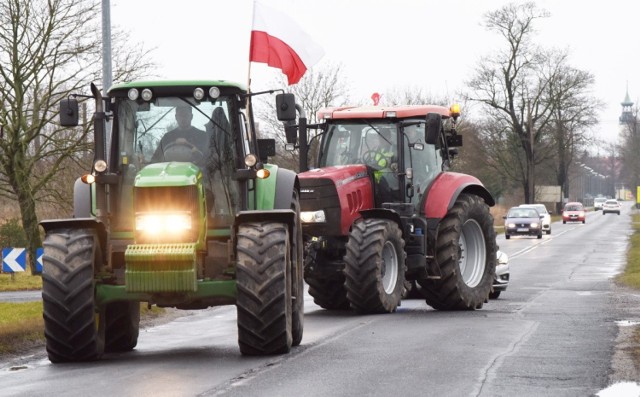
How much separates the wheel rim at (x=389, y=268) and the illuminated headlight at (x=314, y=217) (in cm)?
102

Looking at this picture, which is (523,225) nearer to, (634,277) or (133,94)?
(634,277)

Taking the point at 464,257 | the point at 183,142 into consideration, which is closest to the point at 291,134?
the point at 464,257

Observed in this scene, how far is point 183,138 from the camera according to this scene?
1271 cm

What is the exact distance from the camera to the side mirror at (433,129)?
1845cm

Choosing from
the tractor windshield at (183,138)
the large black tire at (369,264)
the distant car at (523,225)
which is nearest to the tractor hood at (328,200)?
the large black tire at (369,264)

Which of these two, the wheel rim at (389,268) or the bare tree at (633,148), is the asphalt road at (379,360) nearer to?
the wheel rim at (389,268)

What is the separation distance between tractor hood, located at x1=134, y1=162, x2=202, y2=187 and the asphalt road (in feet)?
5.61

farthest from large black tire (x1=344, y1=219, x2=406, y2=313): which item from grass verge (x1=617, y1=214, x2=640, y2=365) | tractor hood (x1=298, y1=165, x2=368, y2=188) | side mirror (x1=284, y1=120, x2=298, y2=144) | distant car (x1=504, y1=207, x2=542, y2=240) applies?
distant car (x1=504, y1=207, x2=542, y2=240)

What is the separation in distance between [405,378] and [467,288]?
9011 millimetres

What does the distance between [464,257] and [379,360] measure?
8.63 meters

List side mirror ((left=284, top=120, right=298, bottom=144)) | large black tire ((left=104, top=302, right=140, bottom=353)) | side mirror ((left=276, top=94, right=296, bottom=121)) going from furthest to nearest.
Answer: side mirror ((left=284, top=120, right=298, bottom=144)), large black tire ((left=104, top=302, right=140, bottom=353)), side mirror ((left=276, top=94, right=296, bottom=121))

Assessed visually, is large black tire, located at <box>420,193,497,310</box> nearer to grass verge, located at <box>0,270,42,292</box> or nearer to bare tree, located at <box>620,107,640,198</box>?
grass verge, located at <box>0,270,42,292</box>

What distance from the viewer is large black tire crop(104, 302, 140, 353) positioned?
13625 millimetres

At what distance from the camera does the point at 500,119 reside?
9106 cm
